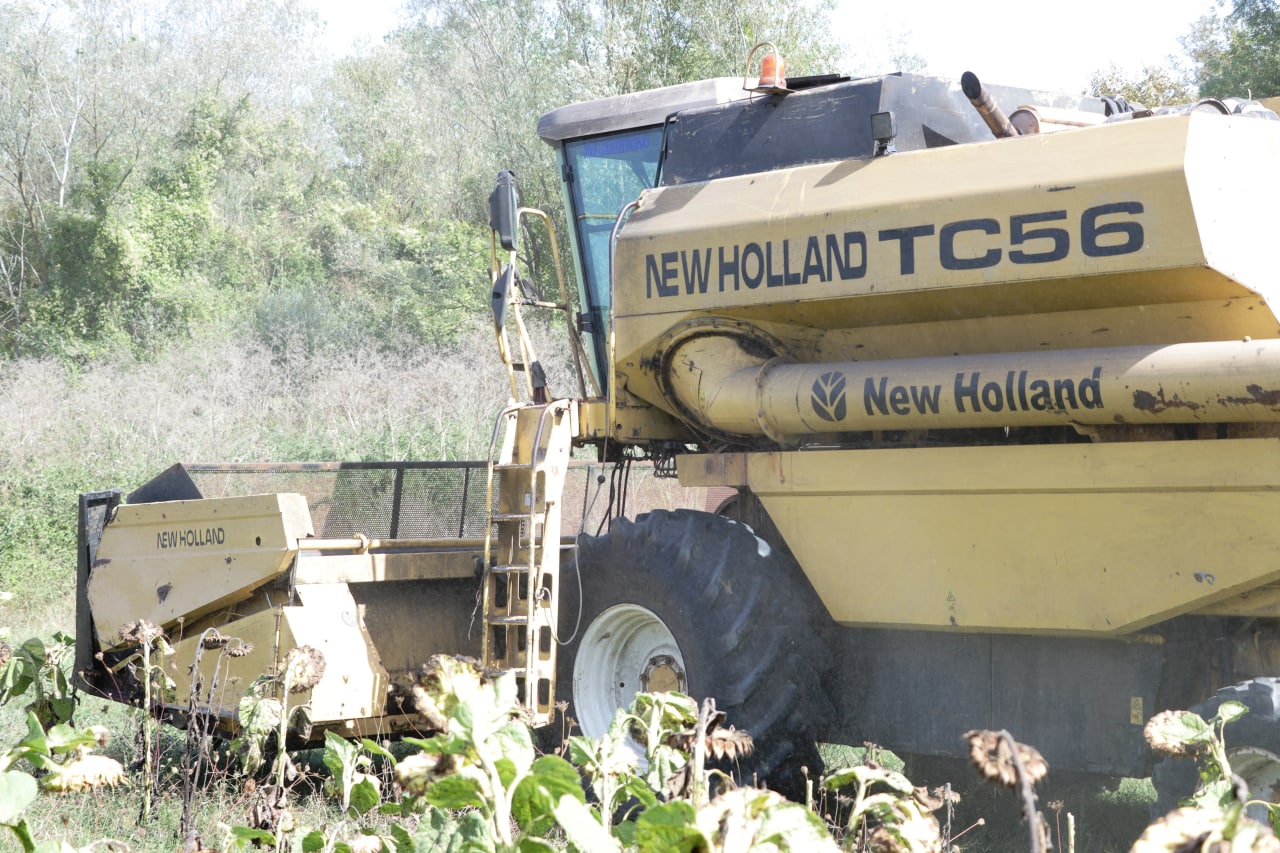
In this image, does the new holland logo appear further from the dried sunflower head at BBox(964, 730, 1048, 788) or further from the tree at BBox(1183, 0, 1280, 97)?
the tree at BBox(1183, 0, 1280, 97)

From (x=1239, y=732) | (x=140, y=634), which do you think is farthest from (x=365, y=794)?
(x=1239, y=732)

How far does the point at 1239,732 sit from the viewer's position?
149 inches

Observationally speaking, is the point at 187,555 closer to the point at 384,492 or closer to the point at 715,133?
the point at 384,492

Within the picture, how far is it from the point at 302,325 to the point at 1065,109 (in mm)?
19049

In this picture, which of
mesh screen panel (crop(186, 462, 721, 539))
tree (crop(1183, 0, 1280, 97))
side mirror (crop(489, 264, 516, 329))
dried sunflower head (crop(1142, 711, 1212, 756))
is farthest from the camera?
tree (crop(1183, 0, 1280, 97))

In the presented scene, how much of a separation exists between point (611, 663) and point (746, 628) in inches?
37.5

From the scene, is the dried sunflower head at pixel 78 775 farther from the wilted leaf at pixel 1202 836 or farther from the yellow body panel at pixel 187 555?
the yellow body panel at pixel 187 555

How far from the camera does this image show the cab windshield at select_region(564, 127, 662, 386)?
20.6ft

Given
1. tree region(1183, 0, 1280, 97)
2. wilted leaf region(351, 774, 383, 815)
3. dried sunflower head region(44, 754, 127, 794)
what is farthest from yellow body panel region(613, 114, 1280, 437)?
tree region(1183, 0, 1280, 97)

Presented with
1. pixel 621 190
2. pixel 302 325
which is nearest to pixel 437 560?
pixel 621 190

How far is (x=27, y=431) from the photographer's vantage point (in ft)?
51.2

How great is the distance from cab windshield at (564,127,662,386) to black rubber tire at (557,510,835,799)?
1.52 m

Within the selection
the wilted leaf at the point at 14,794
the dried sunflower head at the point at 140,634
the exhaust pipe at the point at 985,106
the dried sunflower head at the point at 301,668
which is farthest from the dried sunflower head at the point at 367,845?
the exhaust pipe at the point at 985,106

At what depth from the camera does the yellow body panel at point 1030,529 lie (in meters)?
3.95
